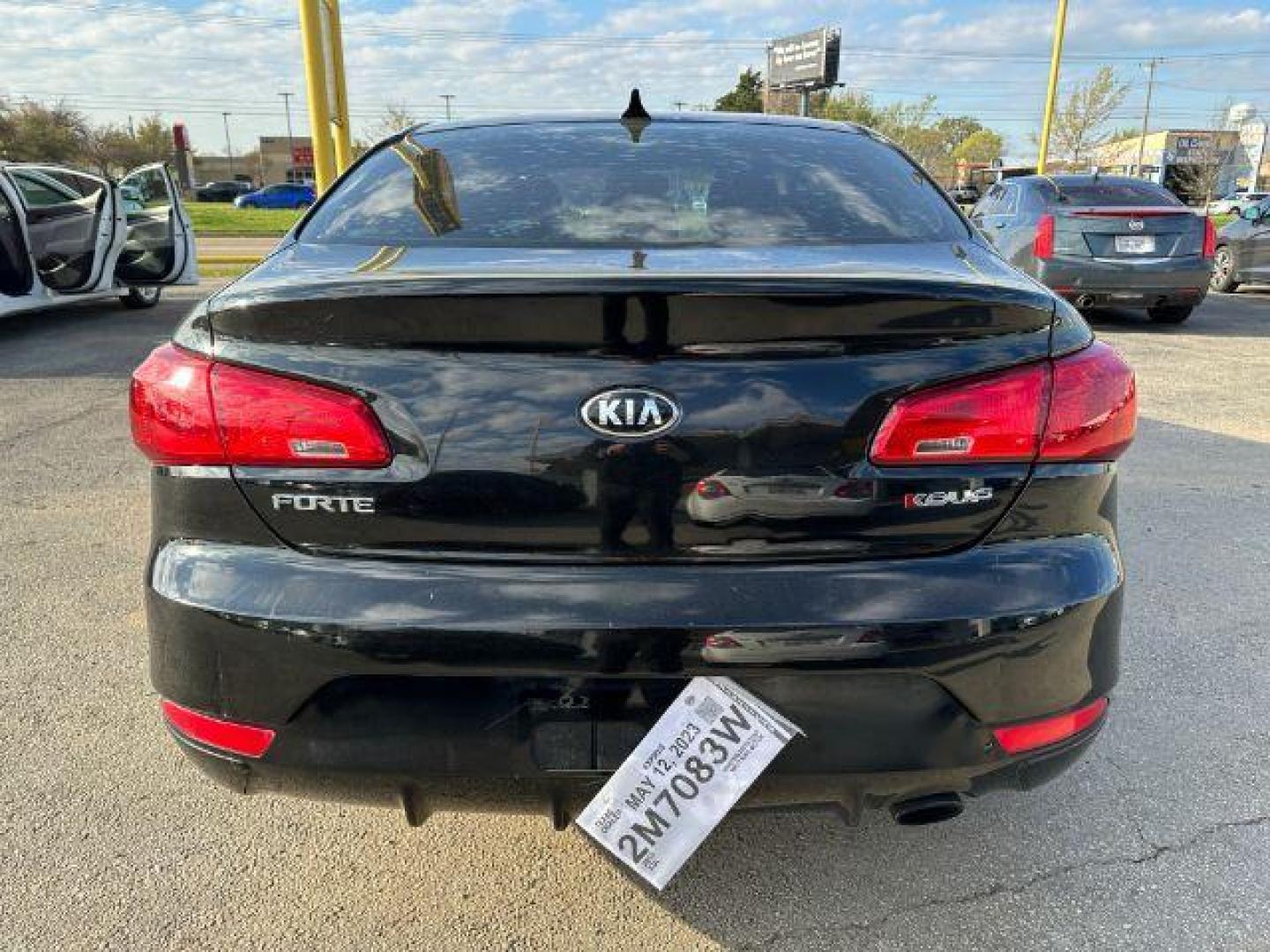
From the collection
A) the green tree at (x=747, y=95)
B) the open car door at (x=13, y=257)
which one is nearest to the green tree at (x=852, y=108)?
the green tree at (x=747, y=95)

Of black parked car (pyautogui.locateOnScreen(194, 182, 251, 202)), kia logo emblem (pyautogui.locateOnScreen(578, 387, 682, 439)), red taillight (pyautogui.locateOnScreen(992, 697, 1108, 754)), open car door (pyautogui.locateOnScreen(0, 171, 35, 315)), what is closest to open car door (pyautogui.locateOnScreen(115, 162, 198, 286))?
open car door (pyautogui.locateOnScreen(0, 171, 35, 315))

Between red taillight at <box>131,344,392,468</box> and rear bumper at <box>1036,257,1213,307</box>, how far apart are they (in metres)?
9.01

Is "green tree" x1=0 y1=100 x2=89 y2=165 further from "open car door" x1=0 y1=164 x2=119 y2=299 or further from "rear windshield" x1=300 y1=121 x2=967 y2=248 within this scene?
"rear windshield" x1=300 y1=121 x2=967 y2=248

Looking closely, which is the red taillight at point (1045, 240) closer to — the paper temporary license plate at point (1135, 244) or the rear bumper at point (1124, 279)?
the rear bumper at point (1124, 279)

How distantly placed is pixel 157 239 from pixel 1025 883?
10.9 m

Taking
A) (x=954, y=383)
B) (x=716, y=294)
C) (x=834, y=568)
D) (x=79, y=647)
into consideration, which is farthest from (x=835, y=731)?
(x=79, y=647)

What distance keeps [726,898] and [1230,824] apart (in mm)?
1222

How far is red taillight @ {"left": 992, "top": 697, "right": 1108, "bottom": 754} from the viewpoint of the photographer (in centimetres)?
164

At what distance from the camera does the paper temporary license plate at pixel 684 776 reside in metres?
1.53

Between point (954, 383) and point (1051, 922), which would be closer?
point (954, 383)

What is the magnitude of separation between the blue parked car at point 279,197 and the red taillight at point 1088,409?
5067 centimetres

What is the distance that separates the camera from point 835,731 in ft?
5.09

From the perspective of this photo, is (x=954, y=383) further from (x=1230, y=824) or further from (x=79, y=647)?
(x=79, y=647)

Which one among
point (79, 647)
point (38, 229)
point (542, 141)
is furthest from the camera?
point (38, 229)
